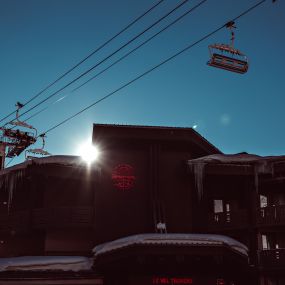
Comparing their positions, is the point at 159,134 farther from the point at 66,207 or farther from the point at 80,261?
the point at 80,261

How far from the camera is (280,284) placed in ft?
74.4

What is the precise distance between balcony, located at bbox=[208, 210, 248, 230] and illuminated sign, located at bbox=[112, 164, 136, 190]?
16.3ft

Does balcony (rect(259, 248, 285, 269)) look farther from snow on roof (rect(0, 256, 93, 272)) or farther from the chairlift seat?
the chairlift seat

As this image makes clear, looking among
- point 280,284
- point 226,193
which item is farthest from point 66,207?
point 280,284

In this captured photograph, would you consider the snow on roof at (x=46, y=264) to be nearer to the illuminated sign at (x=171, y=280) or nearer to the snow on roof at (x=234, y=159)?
the illuminated sign at (x=171, y=280)

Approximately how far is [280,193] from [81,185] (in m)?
11.7

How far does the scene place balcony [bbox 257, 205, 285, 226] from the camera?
23.0m

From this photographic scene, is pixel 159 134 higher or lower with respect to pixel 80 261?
higher

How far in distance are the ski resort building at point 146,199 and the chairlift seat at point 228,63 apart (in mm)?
11574

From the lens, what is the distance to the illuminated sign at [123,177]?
24.0 metres

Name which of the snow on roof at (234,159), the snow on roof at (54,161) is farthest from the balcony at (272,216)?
the snow on roof at (54,161)

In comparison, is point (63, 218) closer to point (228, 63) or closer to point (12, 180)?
point (12, 180)

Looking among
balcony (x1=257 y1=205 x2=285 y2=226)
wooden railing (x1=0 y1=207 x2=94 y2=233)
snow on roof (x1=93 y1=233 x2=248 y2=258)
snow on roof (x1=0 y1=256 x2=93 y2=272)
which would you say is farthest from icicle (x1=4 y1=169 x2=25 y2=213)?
balcony (x1=257 y1=205 x2=285 y2=226)

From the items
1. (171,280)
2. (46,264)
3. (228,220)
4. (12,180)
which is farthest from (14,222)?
(228,220)
